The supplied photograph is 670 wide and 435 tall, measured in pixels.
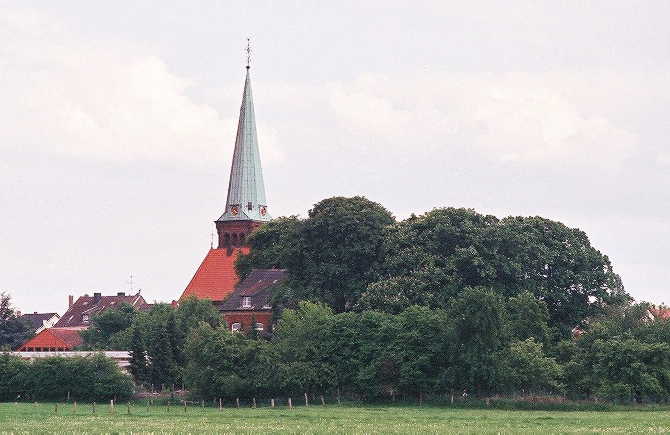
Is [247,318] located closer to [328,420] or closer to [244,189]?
[244,189]

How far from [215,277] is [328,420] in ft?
323

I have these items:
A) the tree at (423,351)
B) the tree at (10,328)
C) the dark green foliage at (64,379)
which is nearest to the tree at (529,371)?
the tree at (423,351)

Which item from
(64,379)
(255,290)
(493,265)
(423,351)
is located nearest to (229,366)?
(423,351)

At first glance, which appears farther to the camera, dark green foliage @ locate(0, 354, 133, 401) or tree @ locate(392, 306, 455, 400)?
dark green foliage @ locate(0, 354, 133, 401)

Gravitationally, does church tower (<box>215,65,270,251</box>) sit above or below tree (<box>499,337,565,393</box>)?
above

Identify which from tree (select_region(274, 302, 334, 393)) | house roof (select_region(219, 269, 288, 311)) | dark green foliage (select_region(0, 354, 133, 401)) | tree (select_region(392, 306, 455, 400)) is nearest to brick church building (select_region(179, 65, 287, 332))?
house roof (select_region(219, 269, 288, 311))

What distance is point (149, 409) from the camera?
92.4 m

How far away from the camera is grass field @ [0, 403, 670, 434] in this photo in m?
64.9

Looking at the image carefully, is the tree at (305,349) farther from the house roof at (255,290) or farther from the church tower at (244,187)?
the church tower at (244,187)

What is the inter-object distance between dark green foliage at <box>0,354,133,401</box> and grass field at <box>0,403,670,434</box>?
12.9 meters

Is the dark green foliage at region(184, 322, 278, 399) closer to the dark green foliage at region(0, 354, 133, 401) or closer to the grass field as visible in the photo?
the dark green foliage at region(0, 354, 133, 401)

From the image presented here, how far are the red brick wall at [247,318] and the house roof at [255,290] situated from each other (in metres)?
0.40

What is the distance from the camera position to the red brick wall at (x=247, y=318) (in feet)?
457

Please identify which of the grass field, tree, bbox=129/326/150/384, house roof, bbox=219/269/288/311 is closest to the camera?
the grass field
